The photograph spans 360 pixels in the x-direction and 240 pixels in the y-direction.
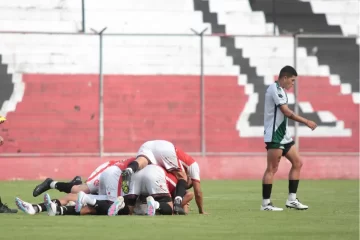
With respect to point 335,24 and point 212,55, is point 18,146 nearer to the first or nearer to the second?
point 212,55

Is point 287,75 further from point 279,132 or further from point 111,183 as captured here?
point 111,183

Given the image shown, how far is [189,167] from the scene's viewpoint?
596 inches

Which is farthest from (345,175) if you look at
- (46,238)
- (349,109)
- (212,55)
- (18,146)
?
(46,238)

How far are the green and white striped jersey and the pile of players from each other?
1674 millimetres

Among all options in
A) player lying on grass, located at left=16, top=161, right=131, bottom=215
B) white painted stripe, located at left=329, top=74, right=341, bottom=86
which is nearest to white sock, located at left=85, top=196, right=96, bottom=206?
player lying on grass, located at left=16, top=161, right=131, bottom=215

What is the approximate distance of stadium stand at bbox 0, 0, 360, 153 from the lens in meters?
26.2

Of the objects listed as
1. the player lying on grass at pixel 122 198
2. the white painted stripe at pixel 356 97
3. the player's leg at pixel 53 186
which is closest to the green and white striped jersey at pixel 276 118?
the player lying on grass at pixel 122 198

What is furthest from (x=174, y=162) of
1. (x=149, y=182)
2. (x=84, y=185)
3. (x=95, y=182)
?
(x=84, y=185)

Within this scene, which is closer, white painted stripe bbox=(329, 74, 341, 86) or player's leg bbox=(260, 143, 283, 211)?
player's leg bbox=(260, 143, 283, 211)

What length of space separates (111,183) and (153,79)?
12.5m

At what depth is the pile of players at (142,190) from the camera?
567 inches

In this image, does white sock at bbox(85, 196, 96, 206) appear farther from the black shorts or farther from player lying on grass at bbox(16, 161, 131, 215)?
the black shorts

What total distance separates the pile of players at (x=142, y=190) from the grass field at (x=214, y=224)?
281mm

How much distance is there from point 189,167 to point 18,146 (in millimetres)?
11558
